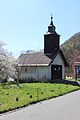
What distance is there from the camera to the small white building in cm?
3678

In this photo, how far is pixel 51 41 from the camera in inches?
1491

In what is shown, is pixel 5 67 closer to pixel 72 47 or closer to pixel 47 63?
pixel 47 63

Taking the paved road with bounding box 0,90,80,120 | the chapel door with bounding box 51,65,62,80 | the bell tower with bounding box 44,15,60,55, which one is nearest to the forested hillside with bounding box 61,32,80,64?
the chapel door with bounding box 51,65,62,80

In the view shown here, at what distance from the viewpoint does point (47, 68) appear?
36375 mm

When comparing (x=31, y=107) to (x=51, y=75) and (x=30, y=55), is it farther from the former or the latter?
(x=30, y=55)

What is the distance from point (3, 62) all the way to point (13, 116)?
2354 centimetres

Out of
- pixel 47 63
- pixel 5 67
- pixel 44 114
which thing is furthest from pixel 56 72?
Answer: pixel 44 114

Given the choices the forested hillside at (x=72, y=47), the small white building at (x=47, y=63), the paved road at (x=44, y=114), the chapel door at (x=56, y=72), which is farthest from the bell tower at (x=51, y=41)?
the forested hillside at (x=72, y=47)

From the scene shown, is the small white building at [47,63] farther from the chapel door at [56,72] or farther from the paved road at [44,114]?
the paved road at [44,114]

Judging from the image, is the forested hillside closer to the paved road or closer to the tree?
the tree

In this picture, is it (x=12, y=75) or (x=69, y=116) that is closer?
(x=69, y=116)

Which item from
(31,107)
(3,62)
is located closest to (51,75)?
(3,62)

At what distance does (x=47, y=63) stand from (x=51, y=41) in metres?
3.88

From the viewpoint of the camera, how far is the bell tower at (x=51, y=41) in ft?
124
